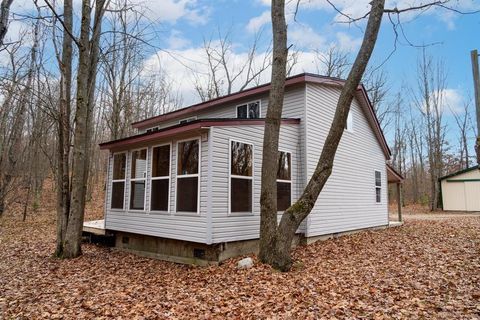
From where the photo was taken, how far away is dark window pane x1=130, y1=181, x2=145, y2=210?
9495 mm

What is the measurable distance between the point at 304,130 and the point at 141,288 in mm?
6295

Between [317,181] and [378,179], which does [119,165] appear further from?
[378,179]

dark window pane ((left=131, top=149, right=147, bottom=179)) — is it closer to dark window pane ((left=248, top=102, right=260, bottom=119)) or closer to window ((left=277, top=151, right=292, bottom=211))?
dark window pane ((left=248, top=102, right=260, bottom=119))

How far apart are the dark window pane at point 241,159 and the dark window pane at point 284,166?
1.14 m

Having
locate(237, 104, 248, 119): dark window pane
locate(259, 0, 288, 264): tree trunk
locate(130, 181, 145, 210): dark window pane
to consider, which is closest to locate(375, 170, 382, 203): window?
locate(237, 104, 248, 119): dark window pane

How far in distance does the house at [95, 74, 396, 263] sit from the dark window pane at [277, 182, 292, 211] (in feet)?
0.10

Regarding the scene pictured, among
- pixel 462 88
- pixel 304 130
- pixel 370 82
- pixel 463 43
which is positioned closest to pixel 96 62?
pixel 304 130

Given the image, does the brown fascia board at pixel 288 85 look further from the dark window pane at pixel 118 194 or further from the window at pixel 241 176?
the dark window pane at pixel 118 194

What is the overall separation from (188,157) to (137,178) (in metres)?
2.44

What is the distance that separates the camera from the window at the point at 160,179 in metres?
8.43

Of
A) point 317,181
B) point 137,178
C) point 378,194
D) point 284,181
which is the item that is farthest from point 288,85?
point 378,194

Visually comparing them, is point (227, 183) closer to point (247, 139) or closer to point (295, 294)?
point (247, 139)

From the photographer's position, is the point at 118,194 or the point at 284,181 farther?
the point at 118,194

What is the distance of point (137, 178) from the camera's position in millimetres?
9531
